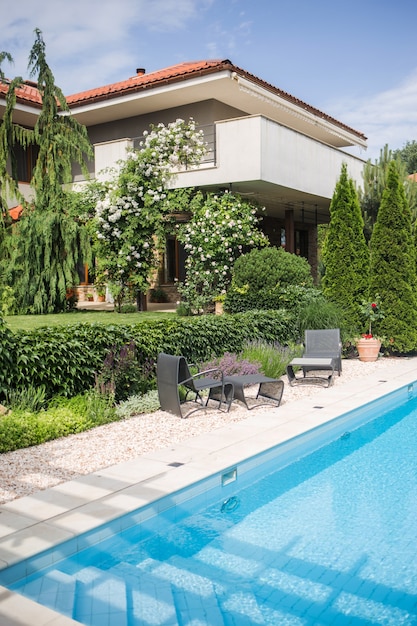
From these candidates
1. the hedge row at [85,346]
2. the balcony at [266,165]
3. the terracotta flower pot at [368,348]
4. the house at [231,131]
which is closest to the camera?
the hedge row at [85,346]

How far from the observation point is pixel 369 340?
50.2 ft

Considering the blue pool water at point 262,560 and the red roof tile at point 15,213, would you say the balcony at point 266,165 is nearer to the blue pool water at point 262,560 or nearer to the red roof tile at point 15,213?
the red roof tile at point 15,213

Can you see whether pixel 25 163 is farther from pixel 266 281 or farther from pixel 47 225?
pixel 266 281

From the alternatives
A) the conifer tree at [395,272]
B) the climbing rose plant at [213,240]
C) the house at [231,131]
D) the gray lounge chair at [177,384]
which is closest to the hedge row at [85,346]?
the gray lounge chair at [177,384]

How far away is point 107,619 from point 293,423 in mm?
5044

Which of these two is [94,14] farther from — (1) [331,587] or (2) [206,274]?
(1) [331,587]

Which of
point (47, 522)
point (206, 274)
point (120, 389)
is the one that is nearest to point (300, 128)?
point (206, 274)

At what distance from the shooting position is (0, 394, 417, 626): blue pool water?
4340 millimetres

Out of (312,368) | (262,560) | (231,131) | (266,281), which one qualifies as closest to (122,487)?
(262,560)

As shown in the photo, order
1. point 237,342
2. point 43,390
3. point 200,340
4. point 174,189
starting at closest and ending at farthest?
point 43,390, point 200,340, point 237,342, point 174,189

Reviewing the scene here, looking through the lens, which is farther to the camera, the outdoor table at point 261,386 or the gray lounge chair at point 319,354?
the gray lounge chair at point 319,354

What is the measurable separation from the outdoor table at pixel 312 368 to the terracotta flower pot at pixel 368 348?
262 centimetres

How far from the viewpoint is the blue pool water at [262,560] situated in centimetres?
434

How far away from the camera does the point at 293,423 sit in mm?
8820
